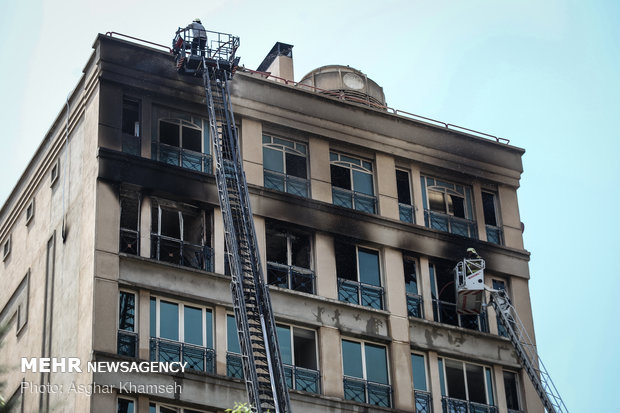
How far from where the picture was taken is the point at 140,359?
36.9m

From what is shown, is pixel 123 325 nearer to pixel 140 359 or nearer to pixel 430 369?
pixel 140 359

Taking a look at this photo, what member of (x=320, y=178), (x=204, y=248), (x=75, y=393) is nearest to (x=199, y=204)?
(x=204, y=248)

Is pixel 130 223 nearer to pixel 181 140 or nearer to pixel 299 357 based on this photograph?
pixel 181 140

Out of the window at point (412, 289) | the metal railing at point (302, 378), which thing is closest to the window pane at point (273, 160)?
the window at point (412, 289)

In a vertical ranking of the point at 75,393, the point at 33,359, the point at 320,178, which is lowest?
the point at 75,393

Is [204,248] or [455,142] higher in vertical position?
[455,142]

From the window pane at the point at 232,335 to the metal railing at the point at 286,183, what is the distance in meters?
5.70

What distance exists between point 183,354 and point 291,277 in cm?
543

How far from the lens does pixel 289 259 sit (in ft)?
138

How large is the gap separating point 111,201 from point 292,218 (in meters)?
6.52

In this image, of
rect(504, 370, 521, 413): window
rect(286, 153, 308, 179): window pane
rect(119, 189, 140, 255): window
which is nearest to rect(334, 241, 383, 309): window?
rect(286, 153, 308, 179): window pane

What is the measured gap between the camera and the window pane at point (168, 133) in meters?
41.9

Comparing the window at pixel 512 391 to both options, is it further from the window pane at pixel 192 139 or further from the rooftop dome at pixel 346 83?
the window pane at pixel 192 139

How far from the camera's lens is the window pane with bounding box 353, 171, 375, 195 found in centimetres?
4516
